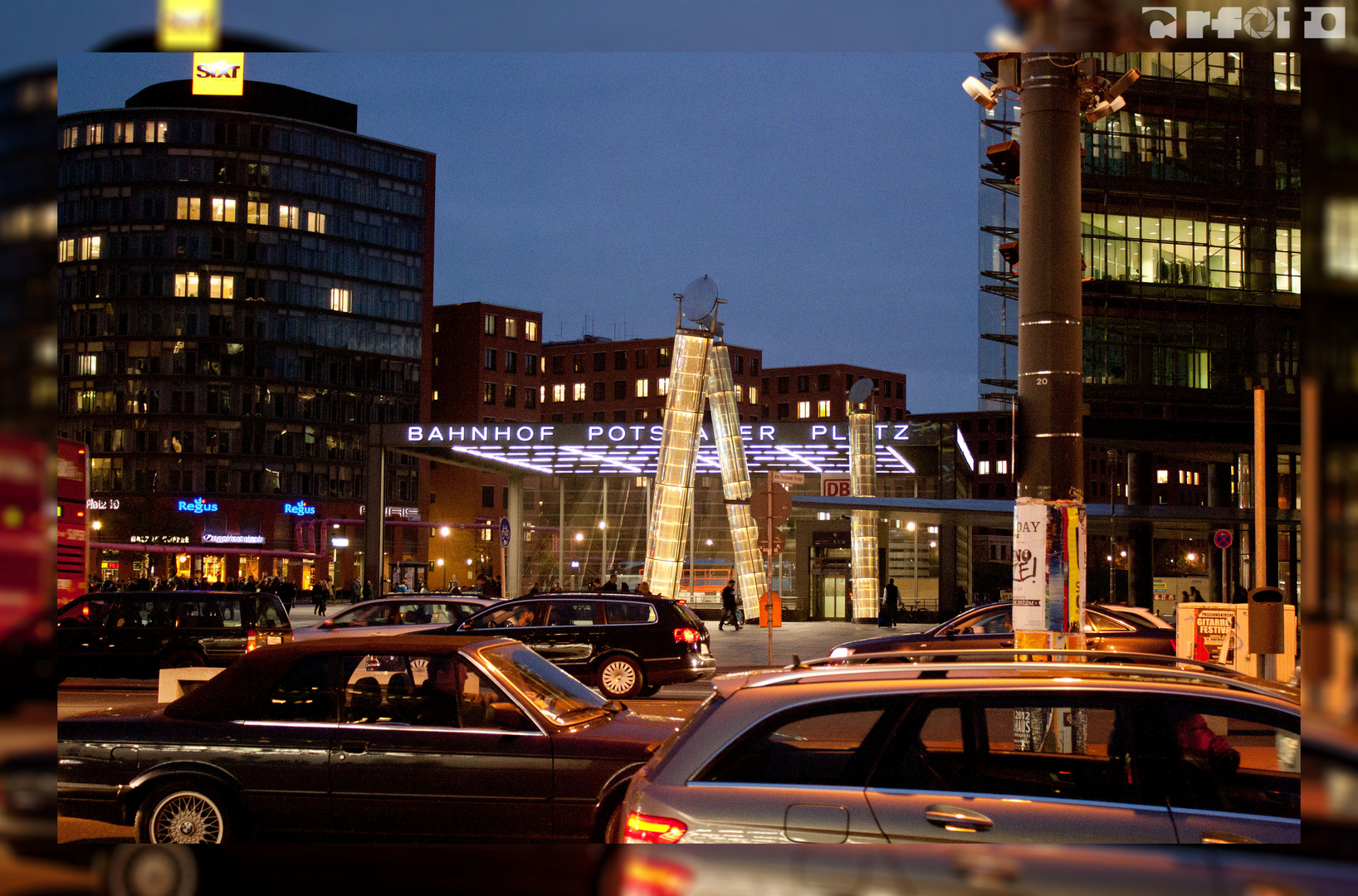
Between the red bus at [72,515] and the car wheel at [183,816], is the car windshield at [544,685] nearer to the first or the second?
the car wheel at [183,816]

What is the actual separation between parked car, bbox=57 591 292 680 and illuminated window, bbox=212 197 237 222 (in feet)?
235

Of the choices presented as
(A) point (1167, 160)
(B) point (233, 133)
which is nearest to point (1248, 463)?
(A) point (1167, 160)

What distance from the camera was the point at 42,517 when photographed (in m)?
4.53

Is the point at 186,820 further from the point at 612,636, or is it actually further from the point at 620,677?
the point at 612,636

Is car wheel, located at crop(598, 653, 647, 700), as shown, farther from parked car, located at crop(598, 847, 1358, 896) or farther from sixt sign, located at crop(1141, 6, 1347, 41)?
parked car, located at crop(598, 847, 1358, 896)

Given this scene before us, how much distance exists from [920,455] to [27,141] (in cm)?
4006

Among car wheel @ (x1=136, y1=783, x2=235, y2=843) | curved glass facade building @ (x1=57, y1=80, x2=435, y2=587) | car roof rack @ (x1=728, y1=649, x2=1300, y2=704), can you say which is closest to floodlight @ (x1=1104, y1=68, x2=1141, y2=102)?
car roof rack @ (x1=728, y1=649, x2=1300, y2=704)

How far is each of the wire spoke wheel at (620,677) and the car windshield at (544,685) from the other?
31.1 ft

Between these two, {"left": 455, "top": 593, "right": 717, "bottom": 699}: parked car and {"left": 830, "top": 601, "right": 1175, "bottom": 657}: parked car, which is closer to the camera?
{"left": 830, "top": 601, "right": 1175, "bottom": 657}: parked car

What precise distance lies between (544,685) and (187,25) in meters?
4.68

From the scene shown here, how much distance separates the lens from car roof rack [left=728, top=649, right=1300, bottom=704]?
510 centimetres

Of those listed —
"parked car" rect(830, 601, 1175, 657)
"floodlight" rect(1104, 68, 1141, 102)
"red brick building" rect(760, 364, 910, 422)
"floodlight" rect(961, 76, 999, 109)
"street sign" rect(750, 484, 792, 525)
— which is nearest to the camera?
"floodlight" rect(1104, 68, 1141, 102)

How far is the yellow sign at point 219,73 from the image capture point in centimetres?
583

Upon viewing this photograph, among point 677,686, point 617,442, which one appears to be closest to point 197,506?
point 617,442
